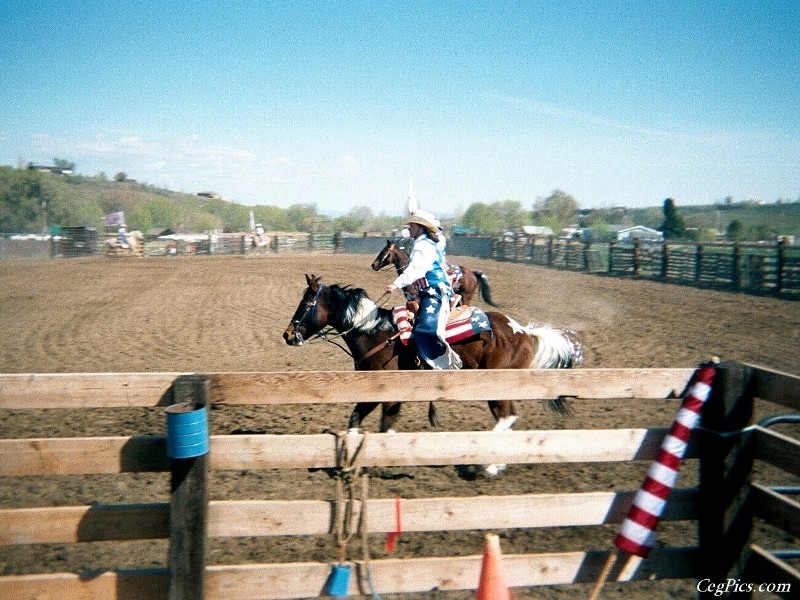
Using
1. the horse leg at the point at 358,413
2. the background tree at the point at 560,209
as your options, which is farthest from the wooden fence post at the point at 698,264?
the background tree at the point at 560,209

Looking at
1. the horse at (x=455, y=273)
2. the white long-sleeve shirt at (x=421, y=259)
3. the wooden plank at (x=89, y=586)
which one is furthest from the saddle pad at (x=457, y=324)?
the horse at (x=455, y=273)

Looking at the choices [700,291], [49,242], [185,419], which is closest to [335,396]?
[185,419]

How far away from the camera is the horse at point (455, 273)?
13203 millimetres

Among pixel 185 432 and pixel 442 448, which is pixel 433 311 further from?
pixel 185 432

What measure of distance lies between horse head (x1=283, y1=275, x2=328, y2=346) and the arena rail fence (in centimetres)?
376

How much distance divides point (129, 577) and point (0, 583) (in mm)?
662

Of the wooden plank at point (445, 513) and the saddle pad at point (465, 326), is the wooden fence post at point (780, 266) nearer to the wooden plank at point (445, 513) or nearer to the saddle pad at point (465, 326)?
the saddle pad at point (465, 326)

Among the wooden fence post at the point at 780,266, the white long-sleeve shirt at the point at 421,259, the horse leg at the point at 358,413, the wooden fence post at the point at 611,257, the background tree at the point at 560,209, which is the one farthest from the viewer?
the background tree at the point at 560,209

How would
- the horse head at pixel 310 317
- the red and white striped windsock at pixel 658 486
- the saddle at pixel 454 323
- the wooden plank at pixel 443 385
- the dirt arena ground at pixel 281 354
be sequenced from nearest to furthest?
1. the red and white striped windsock at pixel 658 486
2. the wooden plank at pixel 443 385
3. the dirt arena ground at pixel 281 354
4. the saddle at pixel 454 323
5. the horse head at pixel 310 317

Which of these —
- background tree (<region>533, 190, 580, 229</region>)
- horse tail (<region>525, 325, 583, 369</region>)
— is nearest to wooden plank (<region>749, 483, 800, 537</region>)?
horse tail (<region>525, 325, 583, 369</region>)

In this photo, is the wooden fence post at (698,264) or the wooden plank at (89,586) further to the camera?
the wooden fence post at (698,264)

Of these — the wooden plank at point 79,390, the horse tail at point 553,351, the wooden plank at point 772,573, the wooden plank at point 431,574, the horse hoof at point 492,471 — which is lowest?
the horse hoof at point 492,471

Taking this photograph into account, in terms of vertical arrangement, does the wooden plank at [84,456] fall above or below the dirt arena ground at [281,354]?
above

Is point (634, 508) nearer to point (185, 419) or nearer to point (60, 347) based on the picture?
point (185, 419)
